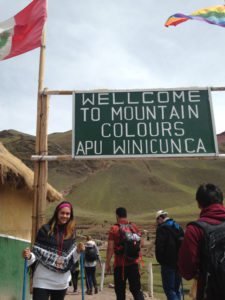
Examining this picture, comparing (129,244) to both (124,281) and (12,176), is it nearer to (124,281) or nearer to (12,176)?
(124,281)

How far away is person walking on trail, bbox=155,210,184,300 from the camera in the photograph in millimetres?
4043

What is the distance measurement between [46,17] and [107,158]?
300 centimetres

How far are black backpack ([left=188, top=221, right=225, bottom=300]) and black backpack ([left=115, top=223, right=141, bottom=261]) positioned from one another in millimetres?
2063

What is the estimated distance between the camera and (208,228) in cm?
212

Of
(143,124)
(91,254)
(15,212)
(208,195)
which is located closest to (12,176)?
(15,212)

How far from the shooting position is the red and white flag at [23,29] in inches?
223

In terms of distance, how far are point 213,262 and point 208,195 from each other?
530 millimetres

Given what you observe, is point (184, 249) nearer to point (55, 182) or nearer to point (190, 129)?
point (190, 129)

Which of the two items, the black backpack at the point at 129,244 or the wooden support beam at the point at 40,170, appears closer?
the black backpack at the point at 129,244

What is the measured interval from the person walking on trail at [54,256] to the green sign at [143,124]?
5.67 ft

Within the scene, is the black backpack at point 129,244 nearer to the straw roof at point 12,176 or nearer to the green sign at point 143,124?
the green sign at point 143,124

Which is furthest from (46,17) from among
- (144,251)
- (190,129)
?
(144,251)

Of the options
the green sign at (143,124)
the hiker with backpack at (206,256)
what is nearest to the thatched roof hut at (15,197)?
the green sign at (143,124)

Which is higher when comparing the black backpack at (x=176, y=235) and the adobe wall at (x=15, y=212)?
the adobe wall at (x=15, y=212)
